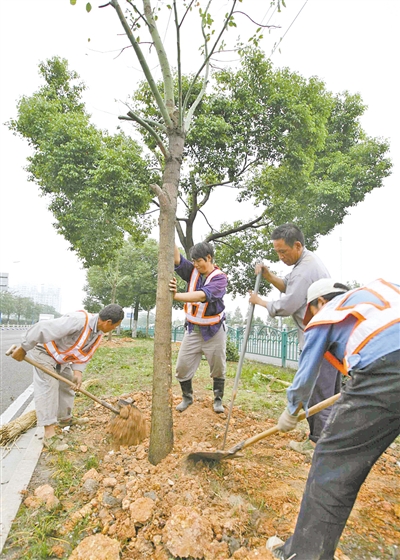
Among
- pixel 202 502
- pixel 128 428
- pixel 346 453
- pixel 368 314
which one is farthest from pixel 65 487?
pixel 368 314

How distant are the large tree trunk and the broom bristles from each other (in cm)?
56

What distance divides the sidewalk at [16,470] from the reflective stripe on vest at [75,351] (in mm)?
781

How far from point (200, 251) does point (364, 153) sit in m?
9.43

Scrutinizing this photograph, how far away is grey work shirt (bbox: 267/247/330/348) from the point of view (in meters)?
2.84

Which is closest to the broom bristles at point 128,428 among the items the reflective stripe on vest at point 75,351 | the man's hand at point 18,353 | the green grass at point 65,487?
the green grass at point 65,487

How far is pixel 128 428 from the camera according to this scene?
10.6ft

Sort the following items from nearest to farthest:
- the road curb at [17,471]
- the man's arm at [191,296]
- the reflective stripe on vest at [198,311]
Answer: the road curb at [17,471], the man's arm at [191,296], the reflective stripe on vest at [198,311]

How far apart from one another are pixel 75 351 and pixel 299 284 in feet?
7.87

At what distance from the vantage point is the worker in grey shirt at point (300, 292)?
2.68m

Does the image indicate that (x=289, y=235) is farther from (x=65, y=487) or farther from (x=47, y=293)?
(x=47, y=293)

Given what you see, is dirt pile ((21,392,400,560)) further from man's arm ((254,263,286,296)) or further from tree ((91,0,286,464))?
man's arm ((254,263,286,296))

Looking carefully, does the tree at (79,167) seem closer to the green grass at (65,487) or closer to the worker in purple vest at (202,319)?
the green grass at (65,487)

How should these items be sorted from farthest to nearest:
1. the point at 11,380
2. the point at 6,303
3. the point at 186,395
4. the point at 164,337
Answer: the point at 6,303
the point at 11,380
the point at 186,395
the point at 164,337

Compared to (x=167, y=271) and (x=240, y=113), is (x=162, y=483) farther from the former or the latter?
(x=240, y=113)
